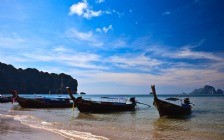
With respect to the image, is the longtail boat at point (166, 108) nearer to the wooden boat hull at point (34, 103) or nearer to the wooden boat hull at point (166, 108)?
the wooden boat hull at point (166, 108)

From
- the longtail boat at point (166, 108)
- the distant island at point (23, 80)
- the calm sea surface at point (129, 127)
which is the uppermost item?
the distant island at point (23, 80)

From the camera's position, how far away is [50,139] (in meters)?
11.9

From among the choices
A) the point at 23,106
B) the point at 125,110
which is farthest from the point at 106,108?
the point at 23,106

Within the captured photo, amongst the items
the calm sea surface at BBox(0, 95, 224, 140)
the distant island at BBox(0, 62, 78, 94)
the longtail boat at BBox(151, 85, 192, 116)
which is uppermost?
the distant island at BBox(0, 62, 78, 94)

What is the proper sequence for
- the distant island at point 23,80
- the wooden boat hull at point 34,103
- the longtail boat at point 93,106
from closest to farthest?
the longtail boat at point 93,106 → the wooden boat hull at point 34,103 → the distant island at point 23,80

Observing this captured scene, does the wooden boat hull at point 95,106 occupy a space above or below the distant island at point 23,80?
below

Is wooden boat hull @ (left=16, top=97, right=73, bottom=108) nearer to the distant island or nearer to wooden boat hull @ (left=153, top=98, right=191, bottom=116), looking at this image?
wooden boat hull @ (left=153, top=98, right=191, bottom=116)

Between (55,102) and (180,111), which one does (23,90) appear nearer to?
(55,102)

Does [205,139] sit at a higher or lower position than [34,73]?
lower

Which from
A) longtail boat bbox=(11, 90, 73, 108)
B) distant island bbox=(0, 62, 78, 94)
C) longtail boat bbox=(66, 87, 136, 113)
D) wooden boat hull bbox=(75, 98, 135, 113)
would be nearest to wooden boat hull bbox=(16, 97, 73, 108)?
longtail boat bbox=(11, 90, 73, 108)

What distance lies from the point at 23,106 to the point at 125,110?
15561 mm

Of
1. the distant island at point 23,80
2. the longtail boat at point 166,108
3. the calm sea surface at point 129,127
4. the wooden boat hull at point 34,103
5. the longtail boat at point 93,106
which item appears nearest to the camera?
the calm sea surface at point 129,127

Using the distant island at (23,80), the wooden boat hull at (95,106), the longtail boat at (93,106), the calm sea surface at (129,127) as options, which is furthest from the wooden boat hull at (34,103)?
the distant island at (23,80)

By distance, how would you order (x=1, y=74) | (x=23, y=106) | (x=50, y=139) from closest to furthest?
1. (x=50, y=139)
2. (x=23, y=106)
3. (x=1, y=74)
